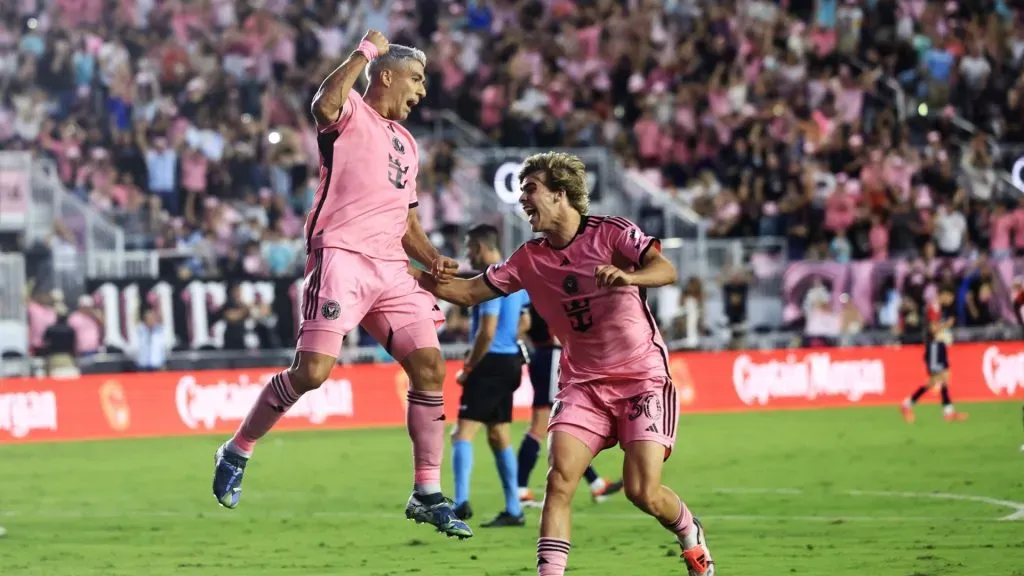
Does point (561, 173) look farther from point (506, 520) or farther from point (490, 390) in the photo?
point (506, 520)

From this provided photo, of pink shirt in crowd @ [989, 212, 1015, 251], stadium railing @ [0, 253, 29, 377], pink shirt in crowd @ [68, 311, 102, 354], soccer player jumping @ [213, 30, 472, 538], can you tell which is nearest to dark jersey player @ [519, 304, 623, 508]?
soccer player jumping @ [213, 30, 472, 538]

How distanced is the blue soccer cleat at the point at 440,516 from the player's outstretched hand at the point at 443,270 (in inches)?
49.6

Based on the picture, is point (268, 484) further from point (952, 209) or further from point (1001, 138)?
point (1001, 138)

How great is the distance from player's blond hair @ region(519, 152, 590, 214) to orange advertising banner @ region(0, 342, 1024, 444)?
49.6ft

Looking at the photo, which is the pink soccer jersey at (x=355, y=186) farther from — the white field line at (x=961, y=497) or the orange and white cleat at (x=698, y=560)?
the white field line at (x=961, y=497)

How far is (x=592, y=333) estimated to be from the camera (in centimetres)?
941

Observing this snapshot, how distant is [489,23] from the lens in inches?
1261

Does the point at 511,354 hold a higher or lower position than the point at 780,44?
lower

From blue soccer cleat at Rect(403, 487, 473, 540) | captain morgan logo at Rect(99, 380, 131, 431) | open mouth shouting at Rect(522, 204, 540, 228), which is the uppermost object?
open mouth shouting at Rect(522, 204, 540, 228)

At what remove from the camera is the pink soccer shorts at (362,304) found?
371 inches

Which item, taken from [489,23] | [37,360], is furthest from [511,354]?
[489,23]

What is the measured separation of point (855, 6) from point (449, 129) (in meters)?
8.97

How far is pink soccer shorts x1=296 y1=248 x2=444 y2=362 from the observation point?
30.9ft

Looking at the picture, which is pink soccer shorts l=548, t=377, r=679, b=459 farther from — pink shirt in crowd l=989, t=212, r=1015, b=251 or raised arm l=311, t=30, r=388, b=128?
pink shirt in crowd l=989, t=212, r=1015, b=251
